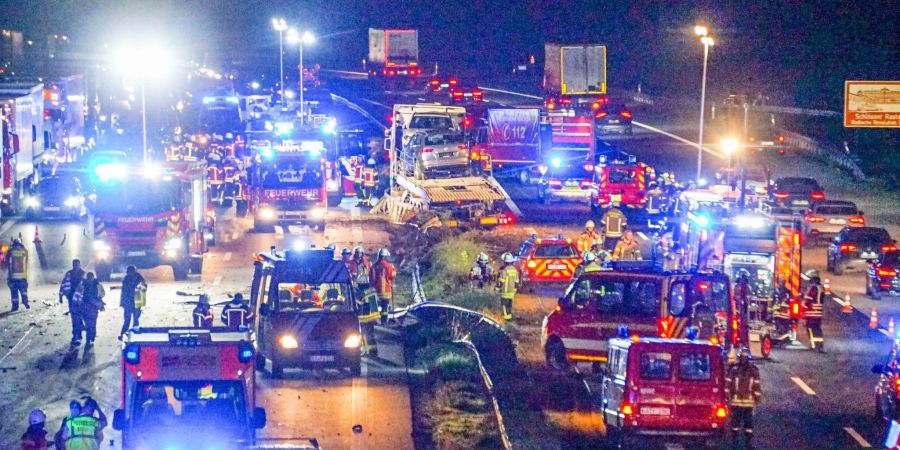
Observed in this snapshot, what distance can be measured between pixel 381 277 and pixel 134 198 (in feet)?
27.8

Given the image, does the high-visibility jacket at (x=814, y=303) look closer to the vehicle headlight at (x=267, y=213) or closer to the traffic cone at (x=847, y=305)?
the traffic cone at (x=847, y=305)

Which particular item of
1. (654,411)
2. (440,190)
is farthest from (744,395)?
(440,190)

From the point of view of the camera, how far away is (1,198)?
4091cm

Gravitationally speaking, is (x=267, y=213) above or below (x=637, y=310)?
above

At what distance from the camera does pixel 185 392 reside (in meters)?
12.8

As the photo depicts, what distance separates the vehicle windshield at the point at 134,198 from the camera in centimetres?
3125

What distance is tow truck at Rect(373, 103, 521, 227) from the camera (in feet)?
135

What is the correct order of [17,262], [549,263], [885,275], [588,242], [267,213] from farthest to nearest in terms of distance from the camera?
[267,213]
[588,242]
[885,275]
[549,263]
[17,262]

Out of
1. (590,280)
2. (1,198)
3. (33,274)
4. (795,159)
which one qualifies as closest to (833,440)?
(590,280)

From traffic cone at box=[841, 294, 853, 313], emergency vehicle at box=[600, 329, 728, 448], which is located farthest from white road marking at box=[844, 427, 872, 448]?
traffic cone at box=[841, 294, 853, 313]

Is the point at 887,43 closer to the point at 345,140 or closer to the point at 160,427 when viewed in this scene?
the point at 345,140

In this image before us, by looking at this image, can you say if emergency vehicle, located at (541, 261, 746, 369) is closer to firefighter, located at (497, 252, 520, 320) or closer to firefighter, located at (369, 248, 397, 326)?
firefighter, located at (497, 252, 520, 320)

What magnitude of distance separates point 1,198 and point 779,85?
61.0 metres

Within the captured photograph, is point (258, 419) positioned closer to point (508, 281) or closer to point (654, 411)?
→ point (654, 411)
